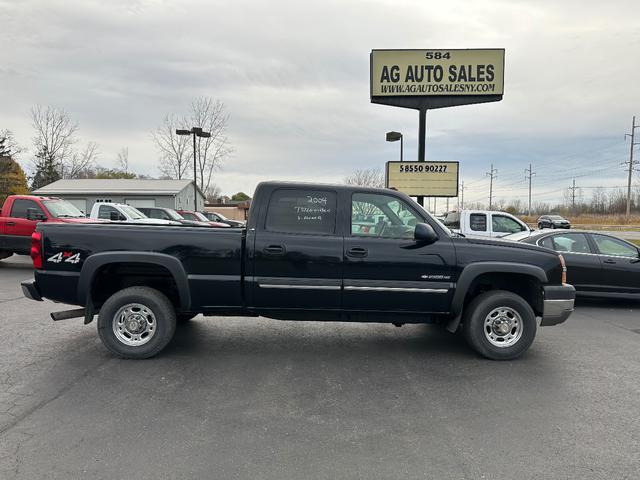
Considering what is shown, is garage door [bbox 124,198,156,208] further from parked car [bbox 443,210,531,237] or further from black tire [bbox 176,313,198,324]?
black tire [bbox 176,313,198,324]

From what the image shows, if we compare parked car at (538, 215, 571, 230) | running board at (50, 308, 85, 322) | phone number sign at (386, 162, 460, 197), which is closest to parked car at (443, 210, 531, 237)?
phone number sign at (386, 162, 460, 197)

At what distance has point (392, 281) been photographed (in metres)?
4.50

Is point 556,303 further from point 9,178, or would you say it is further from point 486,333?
point 9,178

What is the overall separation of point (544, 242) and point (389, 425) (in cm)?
597

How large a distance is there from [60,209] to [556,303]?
12.4 metres

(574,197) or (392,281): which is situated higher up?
(574,197)

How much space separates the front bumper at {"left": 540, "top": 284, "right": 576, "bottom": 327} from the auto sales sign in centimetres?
1098

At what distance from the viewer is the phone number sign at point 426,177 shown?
15031 millimetres

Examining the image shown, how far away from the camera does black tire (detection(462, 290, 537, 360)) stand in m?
4.63

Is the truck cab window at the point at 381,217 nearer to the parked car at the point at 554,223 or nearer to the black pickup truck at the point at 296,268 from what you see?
the black pickup truck at the point at 296,268

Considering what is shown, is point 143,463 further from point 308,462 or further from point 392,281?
point 392,281

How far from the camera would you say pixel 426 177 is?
49.4ft

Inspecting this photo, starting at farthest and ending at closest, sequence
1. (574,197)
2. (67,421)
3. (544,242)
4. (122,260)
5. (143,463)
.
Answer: (574,197) → (544,242) → (122,260) → (67,421) → (143,463)

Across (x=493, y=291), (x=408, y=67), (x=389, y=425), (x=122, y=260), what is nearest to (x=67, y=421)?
(x=122, y=260)
